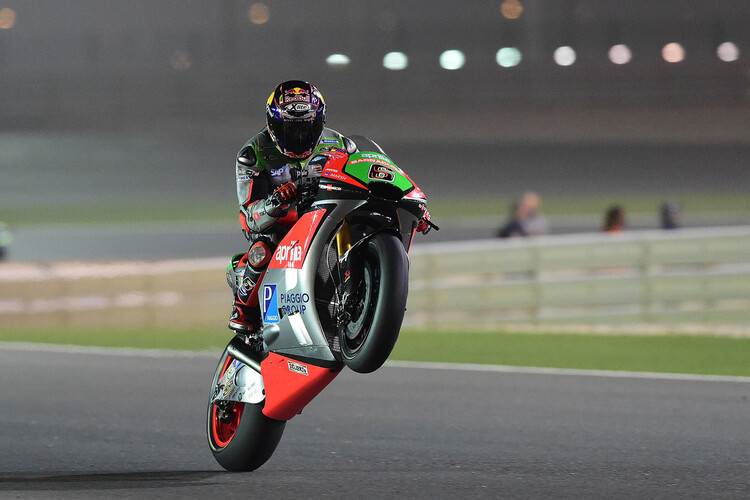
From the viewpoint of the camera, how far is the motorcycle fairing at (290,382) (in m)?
4.62

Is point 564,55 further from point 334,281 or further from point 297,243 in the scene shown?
point 334,281

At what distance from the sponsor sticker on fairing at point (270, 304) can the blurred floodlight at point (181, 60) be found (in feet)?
125

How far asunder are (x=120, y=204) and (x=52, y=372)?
2167 centimetres

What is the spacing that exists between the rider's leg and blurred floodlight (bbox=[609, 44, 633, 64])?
3461 cm

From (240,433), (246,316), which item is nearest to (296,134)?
(246,316)

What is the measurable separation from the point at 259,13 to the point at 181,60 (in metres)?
4.56

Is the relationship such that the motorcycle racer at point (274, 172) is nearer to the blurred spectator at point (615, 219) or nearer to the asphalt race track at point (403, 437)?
the asphalt race track at point (403, 437)

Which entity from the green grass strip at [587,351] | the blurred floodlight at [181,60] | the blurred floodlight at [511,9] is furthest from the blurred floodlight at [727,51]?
the green grass strip at [587,351]

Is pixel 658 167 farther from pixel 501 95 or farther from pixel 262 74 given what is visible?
pixel 262 74

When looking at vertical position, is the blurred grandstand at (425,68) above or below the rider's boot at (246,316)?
above

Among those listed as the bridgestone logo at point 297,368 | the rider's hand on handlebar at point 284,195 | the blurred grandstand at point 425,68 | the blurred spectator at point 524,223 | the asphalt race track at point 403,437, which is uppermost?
the blurred grandstand at point 425,68

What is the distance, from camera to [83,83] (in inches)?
1513

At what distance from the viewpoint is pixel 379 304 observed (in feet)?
13.5

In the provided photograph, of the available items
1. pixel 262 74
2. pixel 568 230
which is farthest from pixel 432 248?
pixel 262 74
